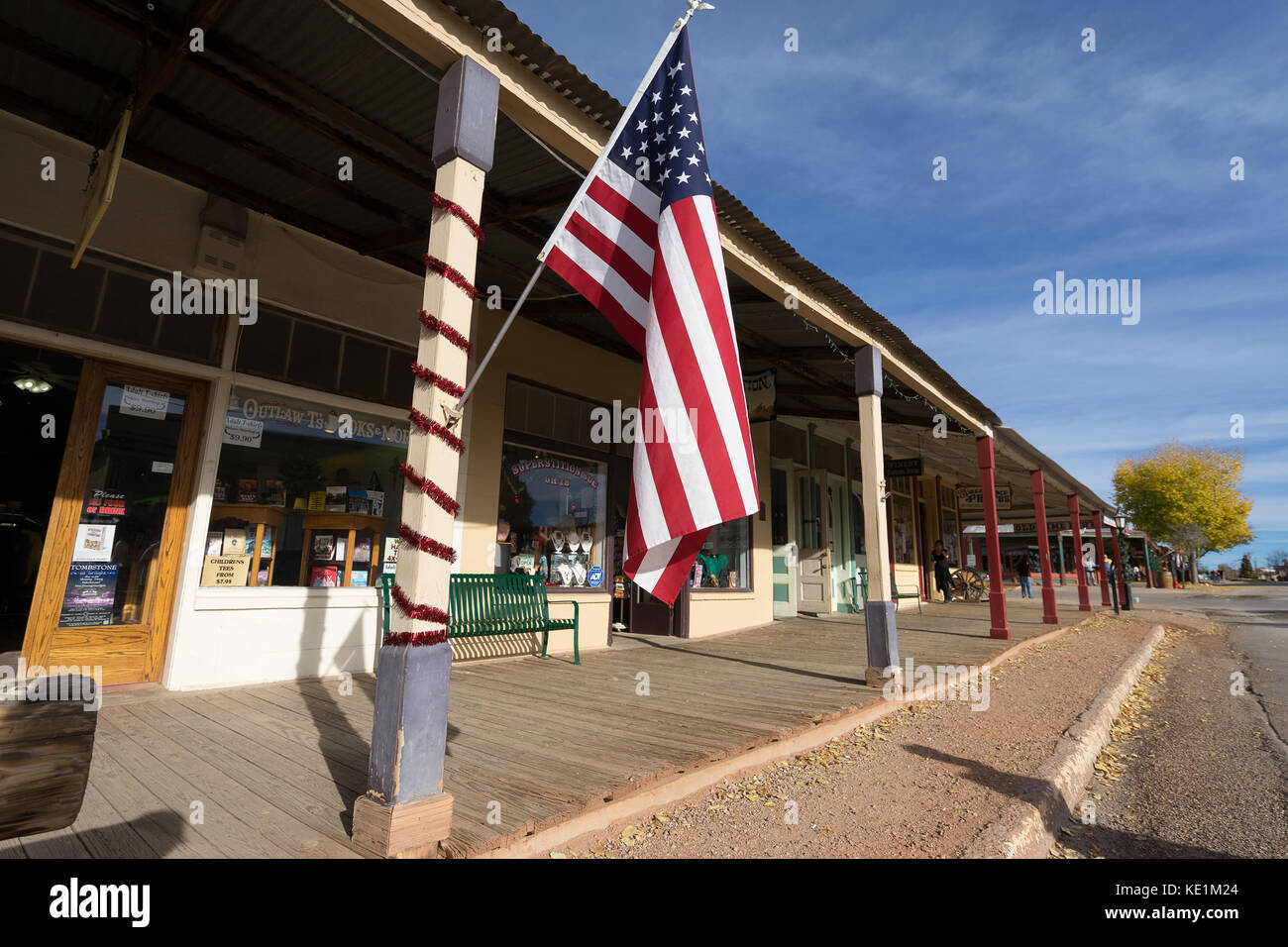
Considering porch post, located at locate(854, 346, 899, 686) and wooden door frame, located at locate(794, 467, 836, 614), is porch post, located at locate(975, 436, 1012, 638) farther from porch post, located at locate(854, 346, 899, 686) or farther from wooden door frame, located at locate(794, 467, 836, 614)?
porch post, located at locate(854, 346, 899, 686)

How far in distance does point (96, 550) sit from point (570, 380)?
16.3 ft

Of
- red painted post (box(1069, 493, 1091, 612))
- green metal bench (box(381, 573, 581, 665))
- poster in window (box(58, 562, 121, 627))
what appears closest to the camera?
poster in window (box(58, 562, 121, 627))

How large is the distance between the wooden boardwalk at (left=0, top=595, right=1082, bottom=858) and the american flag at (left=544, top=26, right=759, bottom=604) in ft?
3.90

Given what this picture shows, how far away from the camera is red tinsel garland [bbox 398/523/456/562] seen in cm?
256

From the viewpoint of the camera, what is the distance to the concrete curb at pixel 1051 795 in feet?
8.86

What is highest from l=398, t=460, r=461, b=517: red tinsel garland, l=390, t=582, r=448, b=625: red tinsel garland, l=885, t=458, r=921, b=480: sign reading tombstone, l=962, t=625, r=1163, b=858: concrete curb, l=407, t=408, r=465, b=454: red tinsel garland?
l=885, t=458, r=921, b=480: sign reading tombstone

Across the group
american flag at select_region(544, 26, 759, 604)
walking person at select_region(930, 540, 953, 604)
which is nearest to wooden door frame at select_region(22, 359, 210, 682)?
american flag at select_region(544, 26, 759, 604)

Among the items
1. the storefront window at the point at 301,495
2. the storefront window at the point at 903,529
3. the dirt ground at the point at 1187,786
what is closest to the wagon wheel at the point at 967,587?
the storefront window at the point at 903,529

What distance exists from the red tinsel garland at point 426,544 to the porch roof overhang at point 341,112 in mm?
2262

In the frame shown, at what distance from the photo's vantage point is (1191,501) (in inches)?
1550

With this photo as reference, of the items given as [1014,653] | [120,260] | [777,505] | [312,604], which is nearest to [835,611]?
[777,505]
